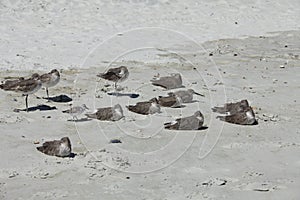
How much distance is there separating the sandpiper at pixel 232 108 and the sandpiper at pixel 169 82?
1.86m

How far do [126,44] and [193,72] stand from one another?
3825 millimetres

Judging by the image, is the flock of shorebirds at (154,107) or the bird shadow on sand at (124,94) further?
the bird shadow on sand at (124,94)

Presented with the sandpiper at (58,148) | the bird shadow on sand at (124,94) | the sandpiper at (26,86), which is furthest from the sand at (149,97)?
the sandpiper at (26,86)

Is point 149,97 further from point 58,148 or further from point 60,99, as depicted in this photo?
point 58,148

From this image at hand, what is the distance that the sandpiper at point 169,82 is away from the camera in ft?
45.6

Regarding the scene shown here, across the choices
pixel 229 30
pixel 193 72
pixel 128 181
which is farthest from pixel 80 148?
pixel 229 30

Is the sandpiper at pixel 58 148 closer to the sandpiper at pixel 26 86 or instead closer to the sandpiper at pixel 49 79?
the sandpiper at pixel 26 86

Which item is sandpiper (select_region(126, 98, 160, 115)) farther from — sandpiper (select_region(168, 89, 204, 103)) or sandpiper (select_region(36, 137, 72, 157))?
sandpiper (select_region(36, 137, 72, 157))

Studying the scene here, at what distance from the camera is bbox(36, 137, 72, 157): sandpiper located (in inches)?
372

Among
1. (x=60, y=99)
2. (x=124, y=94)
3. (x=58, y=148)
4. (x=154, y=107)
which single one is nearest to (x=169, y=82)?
(x=124, y=94)

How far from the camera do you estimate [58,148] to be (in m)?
9.50

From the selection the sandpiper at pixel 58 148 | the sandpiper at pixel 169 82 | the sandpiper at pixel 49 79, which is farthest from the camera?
the sandpiper at pixel 169 82

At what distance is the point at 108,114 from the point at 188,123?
1.44 meters

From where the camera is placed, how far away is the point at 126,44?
19.2 metres
